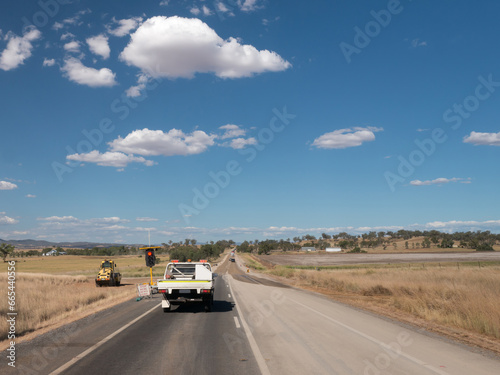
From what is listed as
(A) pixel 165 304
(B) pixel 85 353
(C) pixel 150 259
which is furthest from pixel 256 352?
(C) pixel 150 259

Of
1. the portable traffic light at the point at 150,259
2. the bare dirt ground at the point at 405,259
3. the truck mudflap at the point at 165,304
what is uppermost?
the portable traffic light at the point at 150,259

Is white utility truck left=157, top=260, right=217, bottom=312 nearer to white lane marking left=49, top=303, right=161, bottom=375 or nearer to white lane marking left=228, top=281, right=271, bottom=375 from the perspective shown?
white lane marking left=49, top=303, right=161, bottom=375

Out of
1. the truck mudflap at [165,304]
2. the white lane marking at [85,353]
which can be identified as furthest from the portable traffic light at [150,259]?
the white lane marking at [85,353]

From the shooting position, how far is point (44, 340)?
31.9 ft

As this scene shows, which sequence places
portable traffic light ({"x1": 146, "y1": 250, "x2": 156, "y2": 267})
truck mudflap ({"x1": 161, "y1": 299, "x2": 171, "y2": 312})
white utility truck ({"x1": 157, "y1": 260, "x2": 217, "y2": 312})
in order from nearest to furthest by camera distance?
white utility truck ({"x1": 157, "y1": 260, "x2": 217, "y2": 312}), truck mudflap ({"x1": 161, "y1": 299, "x2": 171, "y2": 312}), portable traffic light ({"x1": 146, "y1": 250, "x2": 156, "y2": 267})

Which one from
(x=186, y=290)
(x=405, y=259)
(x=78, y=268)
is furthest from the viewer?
(x=405, y=259)

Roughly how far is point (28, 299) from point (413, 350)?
18.0m

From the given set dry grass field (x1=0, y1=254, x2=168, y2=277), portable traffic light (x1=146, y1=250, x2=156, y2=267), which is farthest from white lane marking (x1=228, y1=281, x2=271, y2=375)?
dry grass field (x1=0, y1=254, x2=168, y2=277)

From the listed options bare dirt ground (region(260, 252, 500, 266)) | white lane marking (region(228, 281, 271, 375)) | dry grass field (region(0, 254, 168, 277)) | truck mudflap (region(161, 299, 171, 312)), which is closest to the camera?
white lane marking (region(228, 281, 271, 375))

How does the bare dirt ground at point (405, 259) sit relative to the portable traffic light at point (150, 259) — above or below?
below

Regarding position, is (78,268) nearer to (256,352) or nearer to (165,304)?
(165,304)

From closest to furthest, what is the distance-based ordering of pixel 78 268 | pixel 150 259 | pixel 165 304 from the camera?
1. pixel 165 304
2. pixel 150 259
3. pixel 78 268

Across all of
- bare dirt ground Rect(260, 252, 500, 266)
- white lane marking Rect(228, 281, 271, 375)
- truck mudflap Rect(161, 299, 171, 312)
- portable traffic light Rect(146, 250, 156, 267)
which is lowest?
bare dirt ground Rect(260, 252, 500, 266)

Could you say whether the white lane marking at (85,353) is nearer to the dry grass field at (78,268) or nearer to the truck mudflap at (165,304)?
the truck mudflap at (165,304)
